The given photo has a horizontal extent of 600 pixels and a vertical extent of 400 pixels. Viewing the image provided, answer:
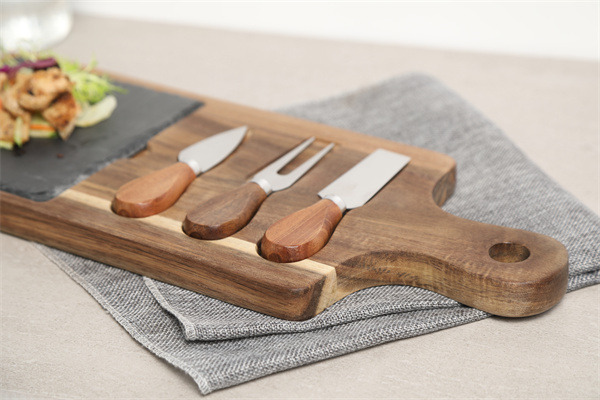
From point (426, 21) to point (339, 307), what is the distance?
1.10 metres

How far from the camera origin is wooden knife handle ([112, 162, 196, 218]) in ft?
2.88

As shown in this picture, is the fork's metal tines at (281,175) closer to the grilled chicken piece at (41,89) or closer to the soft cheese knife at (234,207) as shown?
the soft cheese knife at (234,207)

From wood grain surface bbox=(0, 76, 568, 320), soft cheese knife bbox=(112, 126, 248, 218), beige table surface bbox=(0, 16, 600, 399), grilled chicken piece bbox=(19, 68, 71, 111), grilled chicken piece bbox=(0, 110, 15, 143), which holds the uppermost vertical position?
grilled chicken piece bbox=(19, 68, 71, 111)

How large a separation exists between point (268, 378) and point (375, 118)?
0.64 meters

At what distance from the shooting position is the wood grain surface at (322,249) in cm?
76

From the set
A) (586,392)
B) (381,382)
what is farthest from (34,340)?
(586,392)

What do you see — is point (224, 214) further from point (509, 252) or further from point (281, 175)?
point (509, 252)

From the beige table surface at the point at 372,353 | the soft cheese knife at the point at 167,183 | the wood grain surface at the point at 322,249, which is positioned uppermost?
the soft cheese knife at the point at 167,183

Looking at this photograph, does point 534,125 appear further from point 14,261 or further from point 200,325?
point 14,261

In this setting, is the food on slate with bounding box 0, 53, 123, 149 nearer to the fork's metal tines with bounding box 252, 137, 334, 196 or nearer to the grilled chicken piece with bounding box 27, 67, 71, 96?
the grilled chicken piece with bounding box 27, 67, 71, 96

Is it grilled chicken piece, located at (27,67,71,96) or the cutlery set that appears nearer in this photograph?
the cutlery set

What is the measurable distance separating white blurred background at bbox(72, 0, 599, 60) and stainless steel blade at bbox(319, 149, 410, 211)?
2.63 feet

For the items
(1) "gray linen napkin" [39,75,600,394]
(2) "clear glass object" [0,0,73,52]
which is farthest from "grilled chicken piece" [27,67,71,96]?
(2) "clear glass object" [0,0,73,52]

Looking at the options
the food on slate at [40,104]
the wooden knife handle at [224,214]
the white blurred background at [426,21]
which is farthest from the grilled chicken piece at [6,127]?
the white blurred background at [426,21]
